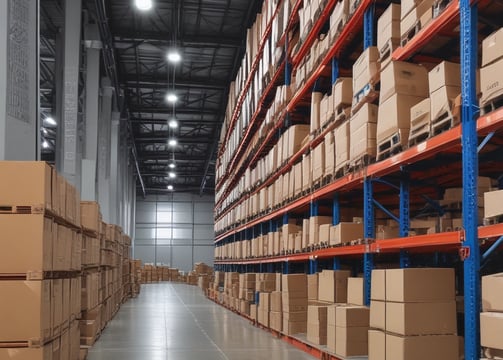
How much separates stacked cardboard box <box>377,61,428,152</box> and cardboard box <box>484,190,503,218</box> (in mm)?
1401

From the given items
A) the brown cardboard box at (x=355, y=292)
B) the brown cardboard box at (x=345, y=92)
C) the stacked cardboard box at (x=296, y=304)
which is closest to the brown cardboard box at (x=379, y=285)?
the brown cardboard box at (x=355, y=292)

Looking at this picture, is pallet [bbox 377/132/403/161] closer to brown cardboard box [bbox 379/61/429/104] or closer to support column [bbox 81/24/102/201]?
brown cardboard box [bbox 379/61/429/104]

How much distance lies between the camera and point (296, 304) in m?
9.22

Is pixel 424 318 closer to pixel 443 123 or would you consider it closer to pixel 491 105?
pixel 443 123

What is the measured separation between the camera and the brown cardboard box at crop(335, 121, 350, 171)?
23.1 ft

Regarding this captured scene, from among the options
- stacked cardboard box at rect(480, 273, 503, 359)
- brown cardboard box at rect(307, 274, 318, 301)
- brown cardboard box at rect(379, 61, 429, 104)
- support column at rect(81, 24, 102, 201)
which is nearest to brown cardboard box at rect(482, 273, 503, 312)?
stacked cardboard box at rect(480, 273, 503, 359)

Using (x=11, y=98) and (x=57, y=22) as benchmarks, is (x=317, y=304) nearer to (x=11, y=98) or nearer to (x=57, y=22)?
(x=11, y=98)

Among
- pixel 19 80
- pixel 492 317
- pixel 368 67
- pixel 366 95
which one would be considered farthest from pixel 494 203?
pixel 19 80

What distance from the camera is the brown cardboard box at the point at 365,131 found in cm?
634

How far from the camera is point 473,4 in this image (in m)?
4.55

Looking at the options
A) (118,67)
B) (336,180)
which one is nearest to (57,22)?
(118,67)

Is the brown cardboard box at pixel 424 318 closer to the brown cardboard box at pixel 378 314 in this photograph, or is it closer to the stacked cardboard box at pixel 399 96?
the brown cardboard box at pixel 378 314

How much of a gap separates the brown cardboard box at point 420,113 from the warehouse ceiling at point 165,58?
11.5m

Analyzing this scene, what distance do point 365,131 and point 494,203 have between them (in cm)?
239
